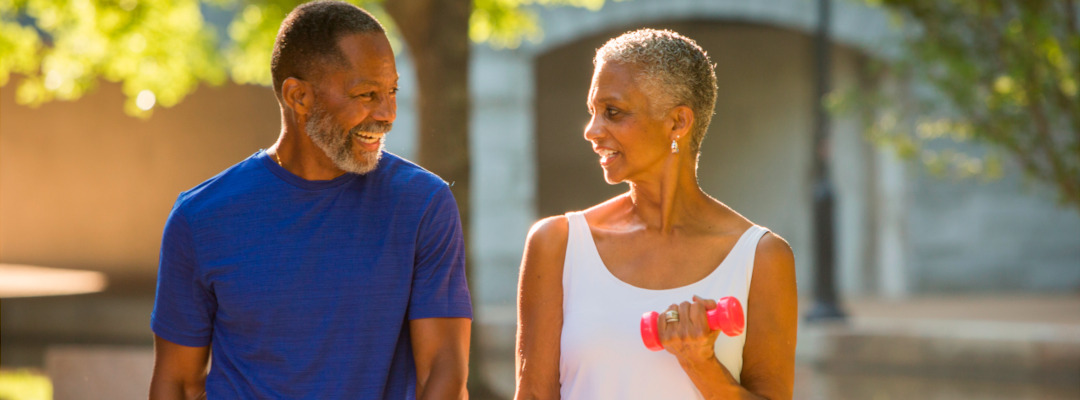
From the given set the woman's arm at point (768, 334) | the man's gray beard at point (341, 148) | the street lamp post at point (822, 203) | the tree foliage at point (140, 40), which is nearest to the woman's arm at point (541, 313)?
the woman's arm at point (768, 334)

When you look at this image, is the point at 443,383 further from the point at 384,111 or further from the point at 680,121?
the point at 680,121

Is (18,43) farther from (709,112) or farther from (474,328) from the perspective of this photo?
(709,112)

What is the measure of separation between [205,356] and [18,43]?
25.9 feet

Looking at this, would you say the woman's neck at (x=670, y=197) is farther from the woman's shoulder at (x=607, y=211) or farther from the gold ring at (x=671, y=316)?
the gold ring at (x=671, y=316)

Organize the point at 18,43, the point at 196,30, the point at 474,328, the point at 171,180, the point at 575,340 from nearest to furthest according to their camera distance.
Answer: the point at 575,340 < the point at 474,328 < the point at 18,43 < the point at 196,30 < the point at 171,180

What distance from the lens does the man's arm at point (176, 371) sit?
2857mm

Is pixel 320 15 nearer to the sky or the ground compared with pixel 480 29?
nearer to the ground

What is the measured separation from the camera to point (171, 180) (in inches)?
755

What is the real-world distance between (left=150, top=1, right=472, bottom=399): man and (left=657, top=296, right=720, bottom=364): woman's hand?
1.77ft

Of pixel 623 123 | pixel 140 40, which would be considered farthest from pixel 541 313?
pixel 140 40

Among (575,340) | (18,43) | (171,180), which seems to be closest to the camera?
(575,340)

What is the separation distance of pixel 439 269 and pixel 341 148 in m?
0.35

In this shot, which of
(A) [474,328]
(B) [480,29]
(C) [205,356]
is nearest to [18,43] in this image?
(B) [480,29]

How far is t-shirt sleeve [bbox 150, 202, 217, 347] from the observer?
2834mm
